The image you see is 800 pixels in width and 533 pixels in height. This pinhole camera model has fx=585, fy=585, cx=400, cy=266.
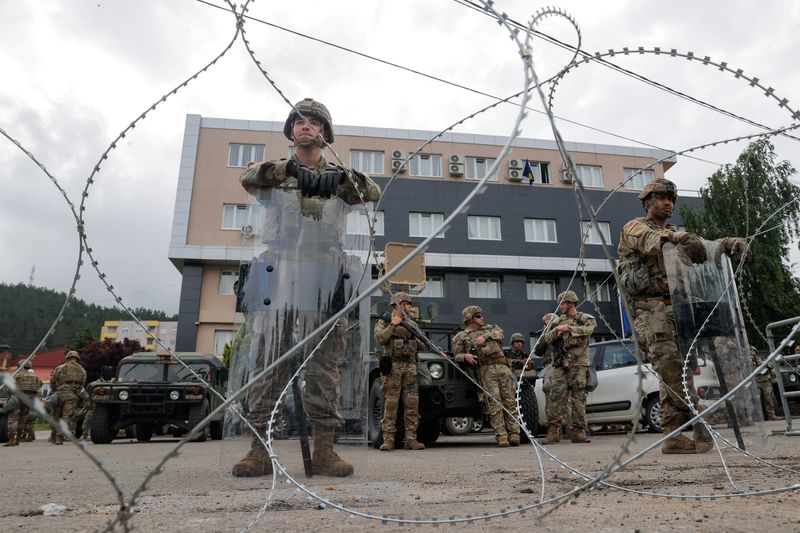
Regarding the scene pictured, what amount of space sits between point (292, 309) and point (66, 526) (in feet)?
4.21

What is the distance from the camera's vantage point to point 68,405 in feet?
32.1

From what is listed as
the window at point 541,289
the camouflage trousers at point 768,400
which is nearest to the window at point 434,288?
the window at point 541,289

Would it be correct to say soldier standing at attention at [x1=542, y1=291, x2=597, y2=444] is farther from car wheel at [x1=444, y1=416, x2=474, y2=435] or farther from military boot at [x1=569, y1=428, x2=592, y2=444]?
car wheel at [x1=444, y1=416, x2=474, y2=435]

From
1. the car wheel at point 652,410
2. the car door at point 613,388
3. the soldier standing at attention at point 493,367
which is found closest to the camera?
the soldier standing at attention at point 493,367

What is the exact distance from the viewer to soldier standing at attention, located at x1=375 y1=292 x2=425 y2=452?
6062mm

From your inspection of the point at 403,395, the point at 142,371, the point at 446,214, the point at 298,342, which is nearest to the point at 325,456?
the point at 298,342

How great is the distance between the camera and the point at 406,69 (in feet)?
26.3

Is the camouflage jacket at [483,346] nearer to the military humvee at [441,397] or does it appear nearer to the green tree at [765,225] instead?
the military humvee at [441,397]

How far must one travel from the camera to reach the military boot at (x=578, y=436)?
256 inches

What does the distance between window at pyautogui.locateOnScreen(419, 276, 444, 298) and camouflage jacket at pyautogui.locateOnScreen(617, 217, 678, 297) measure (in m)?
18.6

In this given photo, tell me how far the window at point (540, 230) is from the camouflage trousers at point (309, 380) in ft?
73.3

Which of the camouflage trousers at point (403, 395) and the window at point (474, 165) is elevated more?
the window at point (474, 165)

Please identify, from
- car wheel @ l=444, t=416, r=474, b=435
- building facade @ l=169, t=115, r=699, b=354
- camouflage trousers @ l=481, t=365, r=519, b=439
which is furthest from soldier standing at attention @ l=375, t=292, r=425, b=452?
building facade @ l=169, t=115, r=699, b=354

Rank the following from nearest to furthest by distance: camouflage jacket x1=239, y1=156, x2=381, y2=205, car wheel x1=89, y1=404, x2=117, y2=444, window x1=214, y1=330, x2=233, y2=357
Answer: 1. camouflage jacket x1=239, y1=156, x2=381, y2=205
2. car wheel x1=89, y1=404, x2=117, y2=444
3. window x1=214, y1=330, x2=233, y2=357
